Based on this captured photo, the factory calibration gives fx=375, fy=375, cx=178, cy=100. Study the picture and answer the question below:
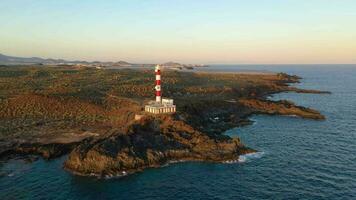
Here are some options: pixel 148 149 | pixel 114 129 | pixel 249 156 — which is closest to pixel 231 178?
pixel 249 156

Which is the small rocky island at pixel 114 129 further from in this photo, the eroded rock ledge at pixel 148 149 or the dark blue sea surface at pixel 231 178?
the dark blue sea surface at pixel 231 178

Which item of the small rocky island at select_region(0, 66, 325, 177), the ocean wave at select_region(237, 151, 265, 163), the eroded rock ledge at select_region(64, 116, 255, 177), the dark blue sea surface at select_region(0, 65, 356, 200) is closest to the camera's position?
the dark blue sea surface at select_region(0, 65, 356, 200)

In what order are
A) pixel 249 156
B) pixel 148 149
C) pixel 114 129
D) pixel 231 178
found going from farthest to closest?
1. pixel 114 129
2. pixel 249 156
3. pixel 148 149
4. pixel 231 178

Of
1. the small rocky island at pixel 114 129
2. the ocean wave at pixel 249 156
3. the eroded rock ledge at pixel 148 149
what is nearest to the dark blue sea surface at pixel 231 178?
the ocean wave at pixel 249 156

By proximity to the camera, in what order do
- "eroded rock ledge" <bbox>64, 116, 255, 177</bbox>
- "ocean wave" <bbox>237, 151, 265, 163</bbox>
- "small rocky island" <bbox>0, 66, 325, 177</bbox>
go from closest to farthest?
"eroded rock ledge" <bbox>64, 116, 255, 177</bbox>
"small rocky island" <bbox>0, 66, 325, 177</bbox>
"ocean wave" <bbox>237, 151, 265, 163</bbox>

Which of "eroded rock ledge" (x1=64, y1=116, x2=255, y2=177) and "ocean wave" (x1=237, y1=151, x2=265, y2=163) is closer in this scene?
"eroded rock ledge" (x1=64, y1=116, x2=255, y2=177)

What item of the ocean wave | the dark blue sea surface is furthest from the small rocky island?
the dark blue sea surface

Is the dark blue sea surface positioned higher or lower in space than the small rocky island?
lower

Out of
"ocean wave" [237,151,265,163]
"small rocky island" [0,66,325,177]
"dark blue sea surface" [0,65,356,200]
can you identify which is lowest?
"dark blue sea surface" [0,65,356,200]

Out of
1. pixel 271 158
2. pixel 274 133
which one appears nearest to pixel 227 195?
pixel 271 158

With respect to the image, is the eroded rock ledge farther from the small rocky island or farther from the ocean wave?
the ocean wave

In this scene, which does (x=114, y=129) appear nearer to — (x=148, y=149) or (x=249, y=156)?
(x=148, y=149)
